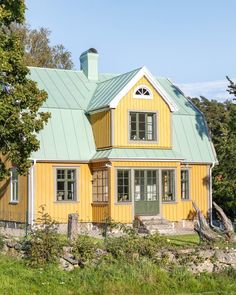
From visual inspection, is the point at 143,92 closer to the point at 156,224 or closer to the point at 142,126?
the point at 142,126

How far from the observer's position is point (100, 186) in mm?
29297

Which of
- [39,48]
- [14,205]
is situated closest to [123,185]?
[14,205]

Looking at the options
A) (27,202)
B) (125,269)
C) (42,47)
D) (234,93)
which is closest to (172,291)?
(125,269)

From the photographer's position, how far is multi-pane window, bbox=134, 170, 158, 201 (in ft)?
95.6

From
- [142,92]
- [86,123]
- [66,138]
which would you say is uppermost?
[142,92]

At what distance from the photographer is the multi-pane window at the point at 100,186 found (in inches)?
1137

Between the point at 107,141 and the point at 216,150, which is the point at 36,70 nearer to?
the point at 107,141

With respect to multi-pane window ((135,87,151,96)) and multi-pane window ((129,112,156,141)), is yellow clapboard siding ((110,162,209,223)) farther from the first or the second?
multi-pane window ((135,87,151,96))

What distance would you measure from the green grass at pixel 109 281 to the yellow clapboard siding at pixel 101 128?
14.8m

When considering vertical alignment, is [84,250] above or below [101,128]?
below

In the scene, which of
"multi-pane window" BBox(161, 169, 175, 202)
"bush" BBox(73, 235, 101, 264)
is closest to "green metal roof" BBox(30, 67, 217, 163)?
"multi-pane window" BBox(161, 169, 175, 202)

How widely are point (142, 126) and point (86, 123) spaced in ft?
8.95

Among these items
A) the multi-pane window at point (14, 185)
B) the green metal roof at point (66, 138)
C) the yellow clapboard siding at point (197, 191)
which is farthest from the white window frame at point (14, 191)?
the yellow clapboard siding at point (197, 191)

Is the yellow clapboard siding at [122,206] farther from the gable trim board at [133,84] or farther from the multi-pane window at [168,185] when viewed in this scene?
the gable trim board at [133,84]
